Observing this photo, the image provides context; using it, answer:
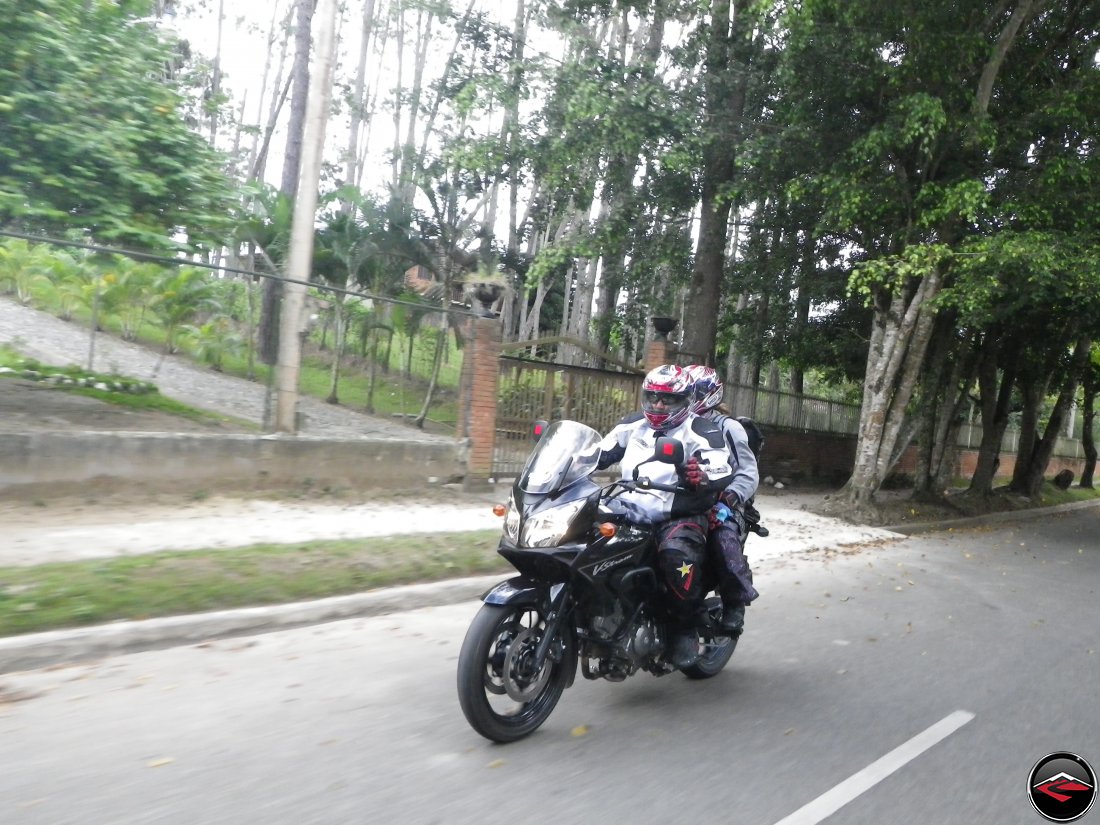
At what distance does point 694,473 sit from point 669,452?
0.42 m

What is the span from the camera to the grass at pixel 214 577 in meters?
5.93

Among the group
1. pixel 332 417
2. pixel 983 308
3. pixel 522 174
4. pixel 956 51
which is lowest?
pixel 332 417

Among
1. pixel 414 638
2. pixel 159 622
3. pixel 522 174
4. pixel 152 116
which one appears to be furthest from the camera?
pixel 522 174

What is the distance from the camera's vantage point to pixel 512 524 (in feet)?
15.2

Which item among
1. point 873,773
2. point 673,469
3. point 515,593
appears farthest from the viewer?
point 673,469

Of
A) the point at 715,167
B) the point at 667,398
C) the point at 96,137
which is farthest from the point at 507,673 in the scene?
the point at 715,167

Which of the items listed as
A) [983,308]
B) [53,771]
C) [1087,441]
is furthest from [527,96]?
[1087,441]

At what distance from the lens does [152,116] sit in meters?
11.1

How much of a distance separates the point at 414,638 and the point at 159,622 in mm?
1649

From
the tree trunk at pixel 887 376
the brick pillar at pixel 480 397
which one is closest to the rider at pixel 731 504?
the brick pillar at pixel 480 397

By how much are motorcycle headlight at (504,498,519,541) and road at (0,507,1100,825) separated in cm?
99

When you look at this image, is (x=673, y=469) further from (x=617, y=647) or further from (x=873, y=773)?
(x=873, y=773)

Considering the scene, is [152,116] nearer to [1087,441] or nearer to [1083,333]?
[1083,333]

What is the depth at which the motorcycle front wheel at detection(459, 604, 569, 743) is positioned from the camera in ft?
14.0
